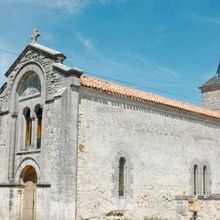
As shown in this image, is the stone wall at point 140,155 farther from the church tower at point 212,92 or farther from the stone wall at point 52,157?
the church tower at point 212,92

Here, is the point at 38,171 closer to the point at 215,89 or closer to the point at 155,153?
the point at 155,153

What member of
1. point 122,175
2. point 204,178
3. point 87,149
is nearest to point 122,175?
point 122,175

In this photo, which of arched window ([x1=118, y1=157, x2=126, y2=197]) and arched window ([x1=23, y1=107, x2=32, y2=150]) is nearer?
arched window ([x1=118, y1=157, x2=126, y2=197])

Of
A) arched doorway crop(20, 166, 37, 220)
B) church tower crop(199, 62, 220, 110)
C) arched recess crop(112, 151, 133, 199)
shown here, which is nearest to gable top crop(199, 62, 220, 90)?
church tower crop(199, 62, 220, 110)

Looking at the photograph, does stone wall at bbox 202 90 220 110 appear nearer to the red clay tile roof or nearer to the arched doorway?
the red clay tile roof

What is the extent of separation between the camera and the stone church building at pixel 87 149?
1795 centimetres

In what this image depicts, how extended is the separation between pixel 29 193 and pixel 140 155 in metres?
5.53

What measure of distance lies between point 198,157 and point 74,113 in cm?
954

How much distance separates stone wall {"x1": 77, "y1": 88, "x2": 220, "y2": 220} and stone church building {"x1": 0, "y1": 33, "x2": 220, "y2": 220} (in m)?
0.04

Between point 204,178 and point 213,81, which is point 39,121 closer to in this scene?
point 204,178

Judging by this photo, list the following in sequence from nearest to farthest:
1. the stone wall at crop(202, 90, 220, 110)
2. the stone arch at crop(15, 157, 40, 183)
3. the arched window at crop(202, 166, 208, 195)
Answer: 1. the stone arch at crop(15, 157, 40, 183)
2. the arched window at crop(202, 166, 208, 195)
3. the stone wall at crop(202, 90, 220, 110)

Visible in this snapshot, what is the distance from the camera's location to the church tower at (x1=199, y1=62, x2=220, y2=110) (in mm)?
33234

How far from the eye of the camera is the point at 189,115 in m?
24.1

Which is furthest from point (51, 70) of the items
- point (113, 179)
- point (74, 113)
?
point (113, 179)
